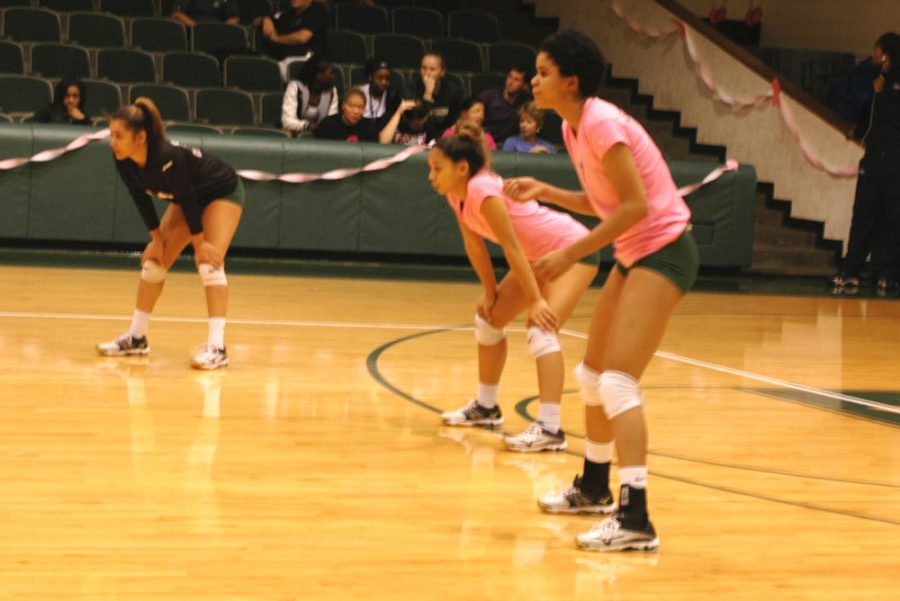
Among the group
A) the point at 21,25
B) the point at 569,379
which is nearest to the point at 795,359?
the point at 569,379

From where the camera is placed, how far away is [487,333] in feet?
18.4

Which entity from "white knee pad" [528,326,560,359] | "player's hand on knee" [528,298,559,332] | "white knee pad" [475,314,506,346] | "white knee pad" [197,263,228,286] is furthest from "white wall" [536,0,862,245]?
"player's hand on knee" [528,298,559,332]

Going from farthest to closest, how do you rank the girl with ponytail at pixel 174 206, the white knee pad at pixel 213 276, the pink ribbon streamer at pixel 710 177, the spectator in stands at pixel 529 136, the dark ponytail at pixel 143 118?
the pink ribbon streamer at pixel 710 177 < the spectator in stands at pixel 529 136 < the white knee pad at pixel 213 276 < the girl with ponytail at pixel 174 206 < the dark ponytail at pixel 143 118

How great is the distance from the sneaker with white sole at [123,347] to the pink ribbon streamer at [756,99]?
843 cm

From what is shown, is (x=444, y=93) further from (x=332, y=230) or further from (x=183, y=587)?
(x=183, y=587)

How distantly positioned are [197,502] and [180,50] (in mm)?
9799

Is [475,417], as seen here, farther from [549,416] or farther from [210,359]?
[210,359]

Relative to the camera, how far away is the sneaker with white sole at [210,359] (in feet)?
22.0

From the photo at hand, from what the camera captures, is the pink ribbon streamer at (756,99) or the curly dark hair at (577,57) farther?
the pink ribbon streamer at (756,99)

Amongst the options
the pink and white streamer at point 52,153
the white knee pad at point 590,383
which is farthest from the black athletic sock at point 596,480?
the pink and white streamer at point 52,153

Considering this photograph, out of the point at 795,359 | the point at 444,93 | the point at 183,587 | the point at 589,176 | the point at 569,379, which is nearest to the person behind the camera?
the point at 183,587

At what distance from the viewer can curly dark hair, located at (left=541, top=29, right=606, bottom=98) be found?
13.1 feet

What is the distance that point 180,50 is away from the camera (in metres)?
13.2

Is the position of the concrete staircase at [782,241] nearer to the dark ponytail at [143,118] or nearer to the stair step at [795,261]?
the stair step at [795,261]
